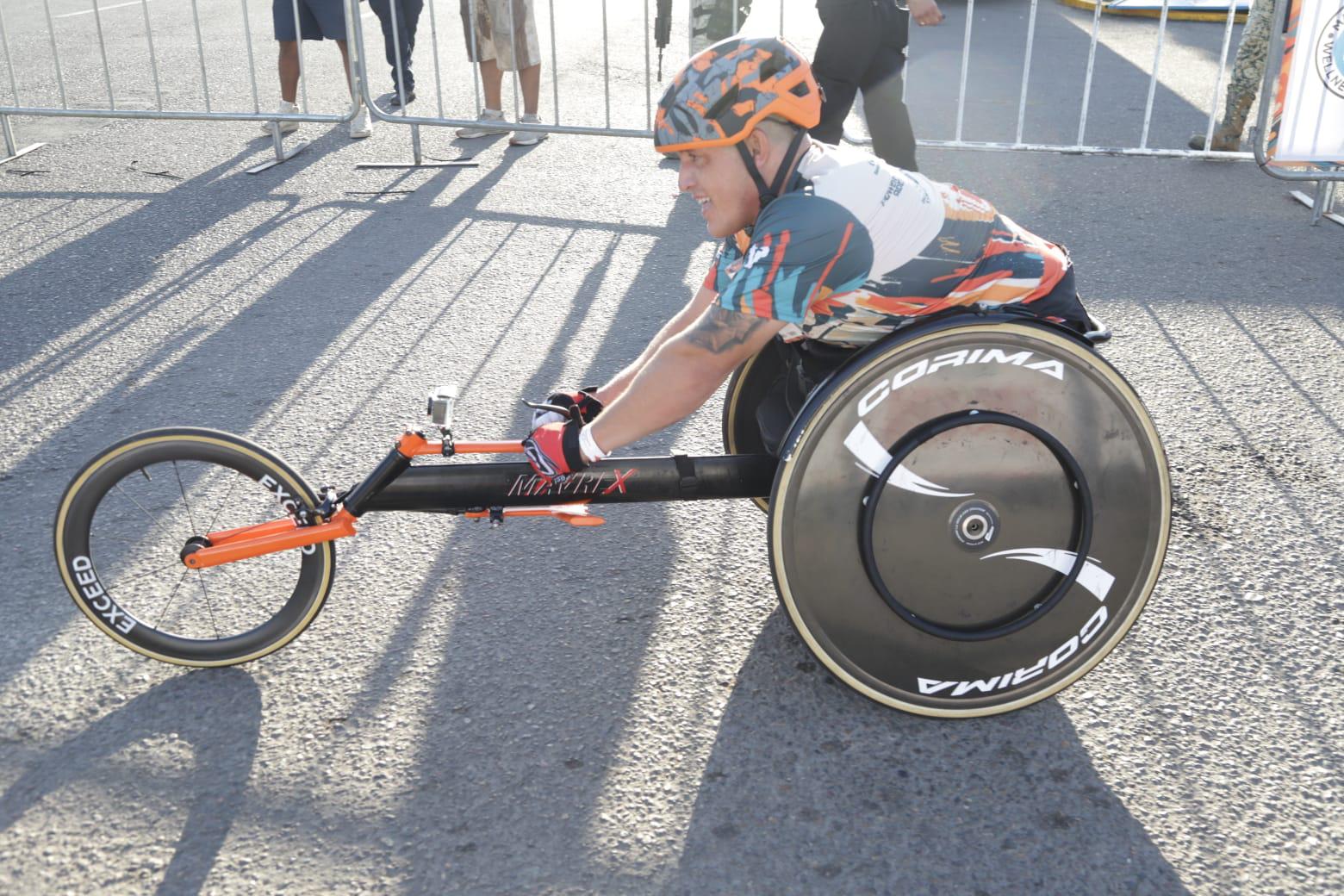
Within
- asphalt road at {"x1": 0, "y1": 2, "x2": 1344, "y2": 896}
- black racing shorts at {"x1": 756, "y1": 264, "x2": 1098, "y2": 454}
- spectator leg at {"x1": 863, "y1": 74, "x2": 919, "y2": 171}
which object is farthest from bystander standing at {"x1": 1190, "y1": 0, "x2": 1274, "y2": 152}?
black racing shorts at {"x1": 756, "y1": 264, "x2": 1098, "y2": 454}

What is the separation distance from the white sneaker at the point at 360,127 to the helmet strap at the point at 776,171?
628 cm

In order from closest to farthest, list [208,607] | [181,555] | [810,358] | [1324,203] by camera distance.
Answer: [181,555]
[810,358]
[208,607]
[1324,203]

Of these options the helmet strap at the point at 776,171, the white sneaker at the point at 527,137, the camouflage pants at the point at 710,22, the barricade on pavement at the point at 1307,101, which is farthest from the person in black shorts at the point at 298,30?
the helmet strap at the point at 776,171

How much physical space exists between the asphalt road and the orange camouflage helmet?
4.34 feet

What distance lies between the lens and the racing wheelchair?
2.64 m

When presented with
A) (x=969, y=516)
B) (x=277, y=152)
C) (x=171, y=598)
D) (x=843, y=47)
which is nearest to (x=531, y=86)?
(x=277, y=152)

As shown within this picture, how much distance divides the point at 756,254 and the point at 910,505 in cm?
65

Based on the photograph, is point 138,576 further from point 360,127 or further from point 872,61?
point 360,127

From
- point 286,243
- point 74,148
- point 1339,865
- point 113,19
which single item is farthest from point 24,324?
point 113,19

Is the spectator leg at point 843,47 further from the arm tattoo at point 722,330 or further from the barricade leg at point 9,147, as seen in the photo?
the barricade leg at point 9,147

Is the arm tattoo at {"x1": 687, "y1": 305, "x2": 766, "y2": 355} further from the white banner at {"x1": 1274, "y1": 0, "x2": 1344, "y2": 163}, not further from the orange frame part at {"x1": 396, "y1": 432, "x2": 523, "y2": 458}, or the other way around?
the white banner at {"x1": 1274, "y1": 0, "x2": 1344, "y2": 163}

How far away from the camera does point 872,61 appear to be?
5926mm

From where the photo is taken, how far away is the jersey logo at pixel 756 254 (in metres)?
2.53

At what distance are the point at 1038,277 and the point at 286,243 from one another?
458 cm
